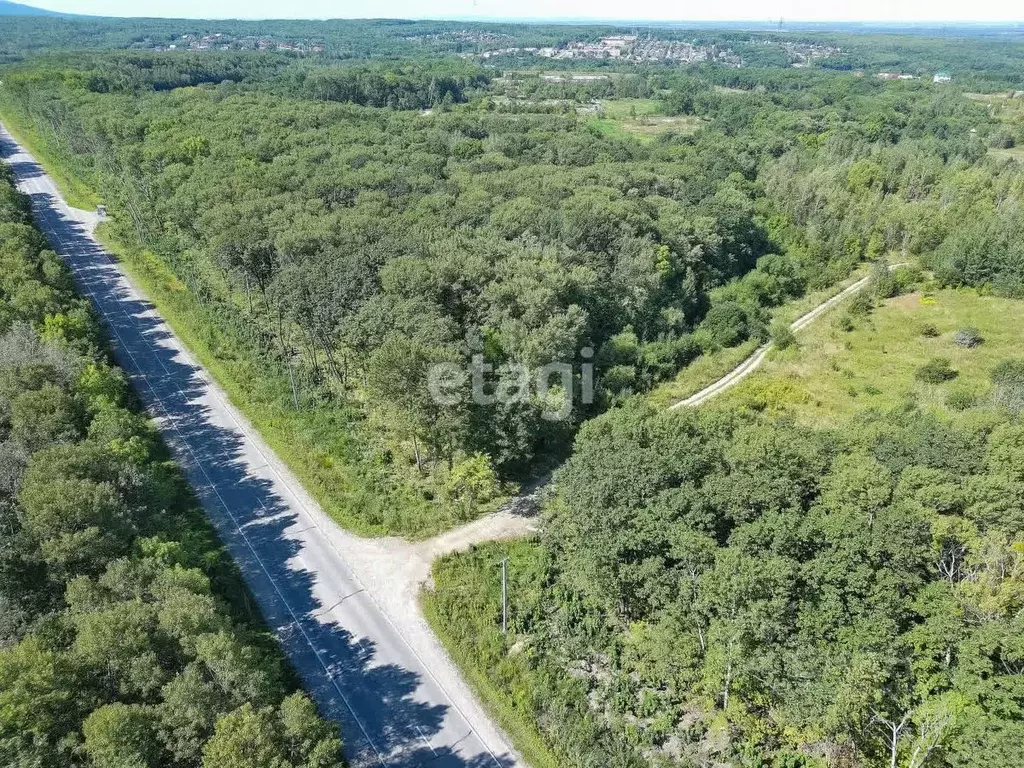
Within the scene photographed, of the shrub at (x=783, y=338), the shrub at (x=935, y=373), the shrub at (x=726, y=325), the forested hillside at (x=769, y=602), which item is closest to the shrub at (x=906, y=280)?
the shrub at (x=935, y=373)

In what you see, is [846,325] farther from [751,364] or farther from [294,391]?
[294,391]

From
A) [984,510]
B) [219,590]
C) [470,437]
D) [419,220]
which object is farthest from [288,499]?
[984,510]

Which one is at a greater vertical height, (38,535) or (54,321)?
(54,321)

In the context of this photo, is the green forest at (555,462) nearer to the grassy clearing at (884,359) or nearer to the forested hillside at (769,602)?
the forested hillside at (769,602)

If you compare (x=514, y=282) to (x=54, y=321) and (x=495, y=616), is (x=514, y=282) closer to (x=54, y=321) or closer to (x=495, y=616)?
(x=495, y=616)

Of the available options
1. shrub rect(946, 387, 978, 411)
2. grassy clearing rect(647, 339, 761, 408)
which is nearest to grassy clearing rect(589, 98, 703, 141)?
grassy clearing rect(647, 339, 761, 408)

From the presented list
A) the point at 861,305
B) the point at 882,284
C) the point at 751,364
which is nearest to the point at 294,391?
the point at 751,364

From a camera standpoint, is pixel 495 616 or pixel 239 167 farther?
pixel 239 167
